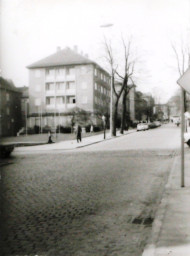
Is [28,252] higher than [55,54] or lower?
lower

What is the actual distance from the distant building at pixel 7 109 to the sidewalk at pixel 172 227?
2.29m

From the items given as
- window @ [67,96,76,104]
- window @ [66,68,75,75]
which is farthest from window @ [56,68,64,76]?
window @ [67,96,76,104]

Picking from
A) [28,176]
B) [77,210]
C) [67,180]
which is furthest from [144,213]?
[28,176]

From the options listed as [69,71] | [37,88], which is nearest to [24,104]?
[37,88]

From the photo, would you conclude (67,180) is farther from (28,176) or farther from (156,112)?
(156,112)

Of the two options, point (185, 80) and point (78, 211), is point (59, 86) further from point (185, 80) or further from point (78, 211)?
point (78, 211)

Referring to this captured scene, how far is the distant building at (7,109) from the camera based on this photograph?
13.7 feet

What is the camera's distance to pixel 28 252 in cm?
367

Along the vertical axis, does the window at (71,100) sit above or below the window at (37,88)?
below

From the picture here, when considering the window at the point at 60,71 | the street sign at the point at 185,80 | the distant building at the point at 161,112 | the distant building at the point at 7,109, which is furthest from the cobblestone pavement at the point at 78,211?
the distant building at the point at 161,112

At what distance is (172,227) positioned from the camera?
4391 mm

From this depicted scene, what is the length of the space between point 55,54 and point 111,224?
3.27 meters

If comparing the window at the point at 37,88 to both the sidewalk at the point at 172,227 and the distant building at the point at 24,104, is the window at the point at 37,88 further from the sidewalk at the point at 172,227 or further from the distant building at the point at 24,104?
the sidewalk at the point at 172,227

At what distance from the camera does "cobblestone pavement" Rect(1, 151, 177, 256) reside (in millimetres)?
3914
